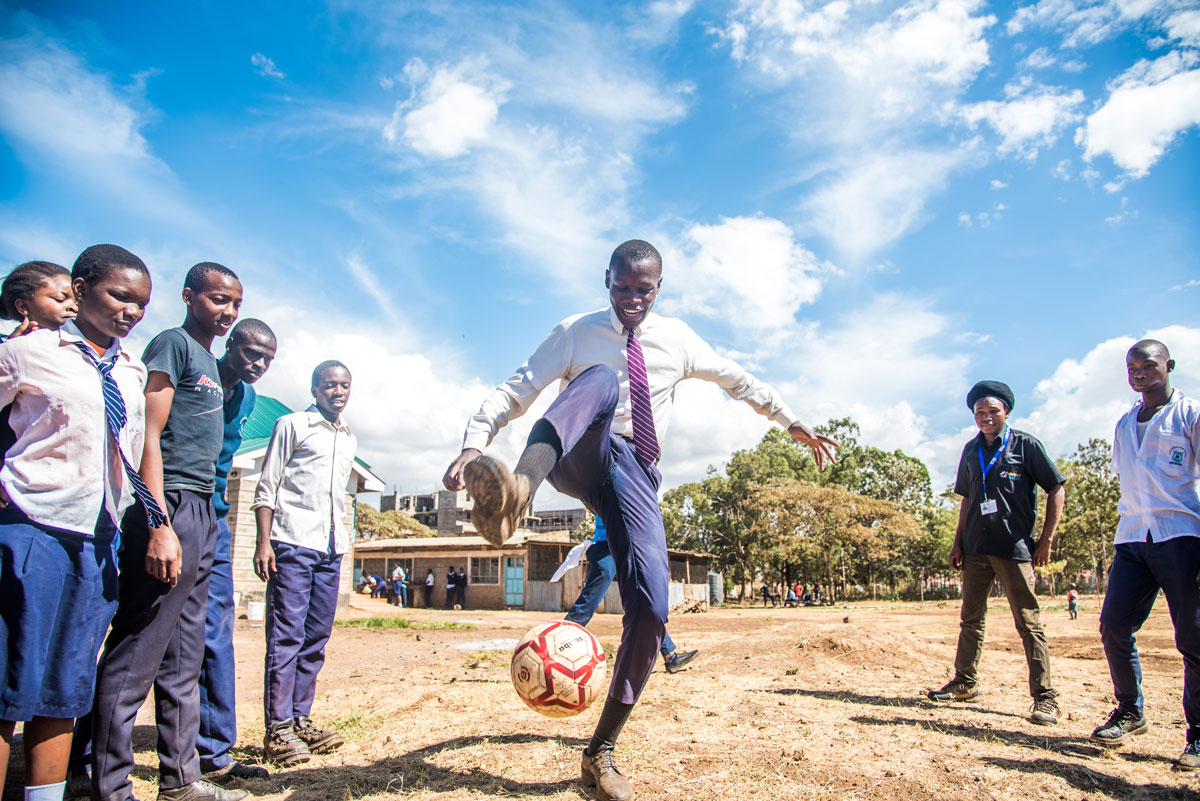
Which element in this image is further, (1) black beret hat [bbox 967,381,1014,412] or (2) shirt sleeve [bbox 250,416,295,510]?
(1) black beret hat [bbox 967,381,1014,412]

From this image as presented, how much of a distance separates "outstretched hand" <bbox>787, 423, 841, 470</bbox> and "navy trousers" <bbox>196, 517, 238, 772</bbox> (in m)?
3.18

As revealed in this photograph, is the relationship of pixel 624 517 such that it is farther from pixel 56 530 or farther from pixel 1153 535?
pixel 1153 535

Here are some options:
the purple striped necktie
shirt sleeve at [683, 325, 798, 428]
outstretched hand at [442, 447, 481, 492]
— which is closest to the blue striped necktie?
outstretched hand at [442, 447, 481, 492]

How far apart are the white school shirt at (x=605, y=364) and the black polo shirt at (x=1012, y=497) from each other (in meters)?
2.97

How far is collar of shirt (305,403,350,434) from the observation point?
4.58m

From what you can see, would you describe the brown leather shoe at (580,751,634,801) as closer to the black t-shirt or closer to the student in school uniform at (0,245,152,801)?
the student in school uniform at (0,245,152,801)

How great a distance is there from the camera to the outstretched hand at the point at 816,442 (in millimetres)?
4102

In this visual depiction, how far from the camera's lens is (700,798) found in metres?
3.21

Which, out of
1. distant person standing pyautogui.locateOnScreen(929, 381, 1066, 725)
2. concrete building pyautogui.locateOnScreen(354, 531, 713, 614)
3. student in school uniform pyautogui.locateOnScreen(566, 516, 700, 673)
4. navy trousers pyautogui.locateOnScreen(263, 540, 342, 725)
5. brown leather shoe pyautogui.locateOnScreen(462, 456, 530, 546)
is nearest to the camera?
brown leather shoe pyautogui.locateOnScreen(462, 456, 530, 546)

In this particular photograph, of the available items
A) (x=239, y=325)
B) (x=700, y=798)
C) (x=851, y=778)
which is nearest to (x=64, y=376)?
(x=239, y=325)

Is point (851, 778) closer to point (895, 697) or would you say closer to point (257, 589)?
point (895, 697)

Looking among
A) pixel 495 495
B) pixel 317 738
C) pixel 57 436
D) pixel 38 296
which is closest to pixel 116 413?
pixel 57 436

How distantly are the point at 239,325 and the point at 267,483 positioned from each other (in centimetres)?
98

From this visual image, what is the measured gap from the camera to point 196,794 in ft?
10.4
